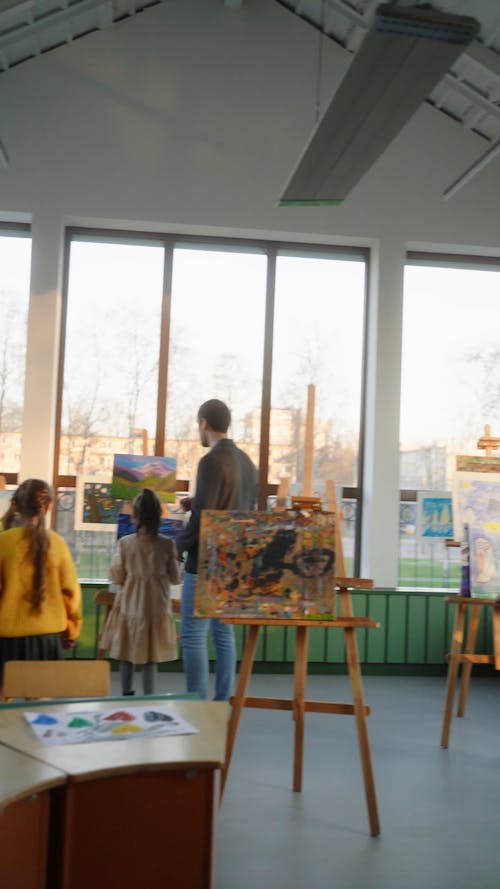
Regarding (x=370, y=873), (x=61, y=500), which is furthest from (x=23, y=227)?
(x=370, y=873)

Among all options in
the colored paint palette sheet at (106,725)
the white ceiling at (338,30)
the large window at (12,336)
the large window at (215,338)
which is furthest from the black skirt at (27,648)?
the white ceiling at (338,30)

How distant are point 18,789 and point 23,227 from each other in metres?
5.54

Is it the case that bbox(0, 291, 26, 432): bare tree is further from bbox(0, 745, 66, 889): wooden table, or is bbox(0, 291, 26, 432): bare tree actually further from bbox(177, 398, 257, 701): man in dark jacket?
bbox(0, 745, 66, 889): wooden table

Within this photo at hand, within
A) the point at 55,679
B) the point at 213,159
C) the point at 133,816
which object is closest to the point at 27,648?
the point at 55,679

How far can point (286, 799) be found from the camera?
12.0 ft

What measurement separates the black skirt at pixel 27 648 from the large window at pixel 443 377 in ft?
12.6

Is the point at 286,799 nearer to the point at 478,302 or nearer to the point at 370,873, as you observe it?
the point at 370,873

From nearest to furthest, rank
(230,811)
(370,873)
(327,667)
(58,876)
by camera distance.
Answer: (58,876) → (370,873) → (230,811) → (327,667)

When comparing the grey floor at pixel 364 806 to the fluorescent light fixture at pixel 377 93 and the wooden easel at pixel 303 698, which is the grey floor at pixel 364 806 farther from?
the fluorescent light fixture at pixel 377 93

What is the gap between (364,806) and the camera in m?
3.64

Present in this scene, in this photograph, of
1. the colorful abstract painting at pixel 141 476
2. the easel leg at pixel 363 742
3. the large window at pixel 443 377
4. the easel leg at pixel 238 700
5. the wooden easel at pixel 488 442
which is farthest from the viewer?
the large window at pixel 443 377

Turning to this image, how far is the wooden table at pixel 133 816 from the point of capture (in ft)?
6.39

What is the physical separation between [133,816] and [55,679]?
0.93 metres

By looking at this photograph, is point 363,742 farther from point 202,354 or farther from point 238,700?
point 202,354
